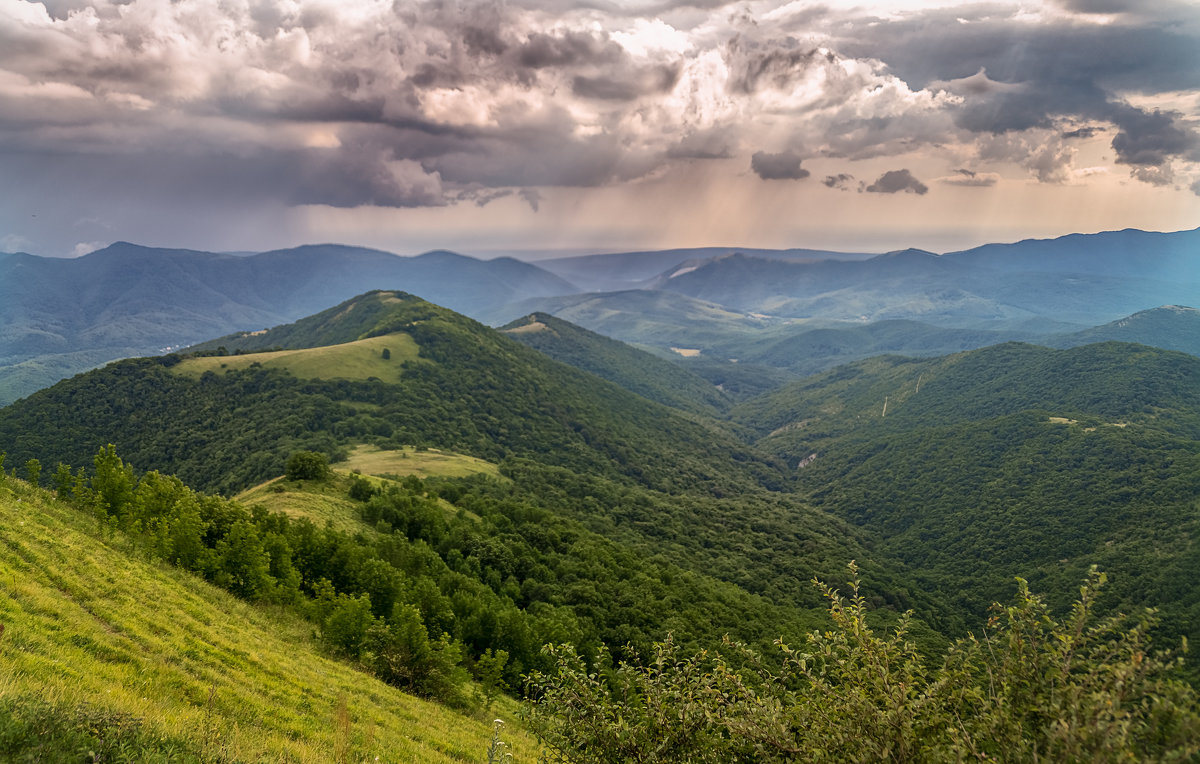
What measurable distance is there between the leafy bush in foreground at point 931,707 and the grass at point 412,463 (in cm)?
11629

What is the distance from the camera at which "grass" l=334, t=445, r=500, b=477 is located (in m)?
131

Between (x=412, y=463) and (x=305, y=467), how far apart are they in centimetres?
5686

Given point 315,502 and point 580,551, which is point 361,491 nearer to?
point 315,502

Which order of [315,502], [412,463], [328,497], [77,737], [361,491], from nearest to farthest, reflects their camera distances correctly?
1. [77,737]
2. [315,502]
3. [328,497]
4. [361,491]
5. [412,463]

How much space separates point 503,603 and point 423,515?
22.5 meters

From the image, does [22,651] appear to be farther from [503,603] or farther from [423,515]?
[423,515]

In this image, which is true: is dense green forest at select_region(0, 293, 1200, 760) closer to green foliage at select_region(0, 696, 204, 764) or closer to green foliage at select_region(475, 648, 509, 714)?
green foliage at select_region(475, 648, 509, 714)

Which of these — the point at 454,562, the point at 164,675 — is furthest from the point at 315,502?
the point at 164,675

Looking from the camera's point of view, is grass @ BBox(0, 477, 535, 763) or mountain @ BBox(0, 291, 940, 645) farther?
mountain @ BBox(0, 291, 940, 645)

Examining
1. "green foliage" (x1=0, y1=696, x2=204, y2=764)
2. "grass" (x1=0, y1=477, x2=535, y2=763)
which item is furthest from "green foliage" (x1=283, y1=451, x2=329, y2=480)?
"green foliage" (x1=0, y1=696, x2=204, y2=764)

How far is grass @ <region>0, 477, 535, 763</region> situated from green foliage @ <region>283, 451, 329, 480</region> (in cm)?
4509

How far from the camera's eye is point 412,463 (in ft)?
457

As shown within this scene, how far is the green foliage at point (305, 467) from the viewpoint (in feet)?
269

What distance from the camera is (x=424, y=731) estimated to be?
27578 mm
